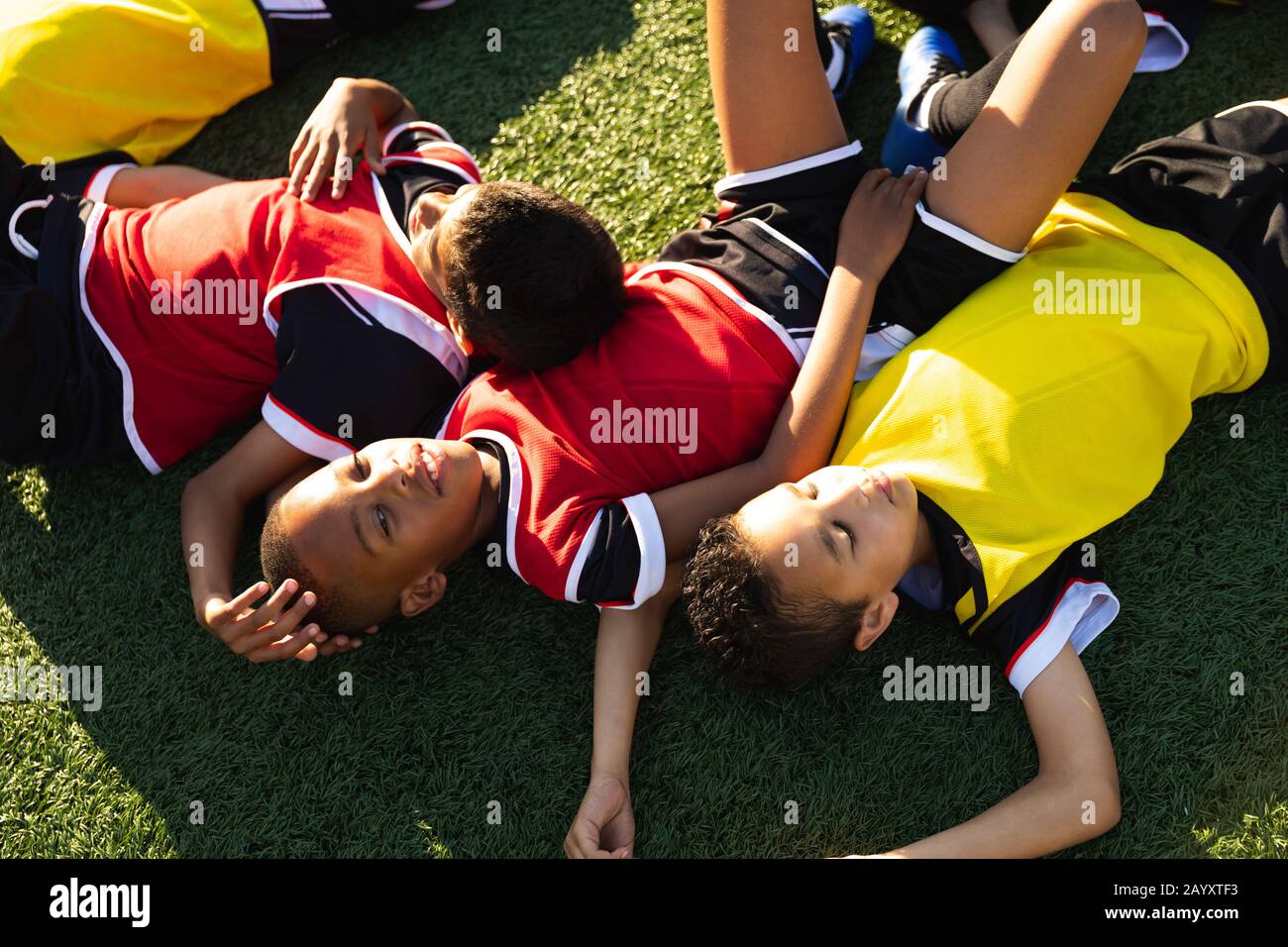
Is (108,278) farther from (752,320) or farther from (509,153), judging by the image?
(752,320)

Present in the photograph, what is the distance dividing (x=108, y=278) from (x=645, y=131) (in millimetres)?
1343

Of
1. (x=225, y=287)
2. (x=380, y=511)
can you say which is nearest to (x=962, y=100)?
(x=380, y=511)

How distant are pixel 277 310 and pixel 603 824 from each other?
1.30 metres

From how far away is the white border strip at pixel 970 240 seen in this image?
209 centimetres

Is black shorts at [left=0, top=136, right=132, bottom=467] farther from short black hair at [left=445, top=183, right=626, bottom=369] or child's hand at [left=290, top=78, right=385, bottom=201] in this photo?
short black hair at [left=445, top=183, right=626, bottom=369]

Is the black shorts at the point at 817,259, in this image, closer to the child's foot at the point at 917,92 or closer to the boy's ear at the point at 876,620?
the child's foot at the point at 917,92

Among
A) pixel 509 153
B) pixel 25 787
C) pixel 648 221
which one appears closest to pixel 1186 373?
pixel 648 221

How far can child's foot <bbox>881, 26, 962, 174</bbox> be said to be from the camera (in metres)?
2.45

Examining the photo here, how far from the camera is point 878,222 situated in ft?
7.04

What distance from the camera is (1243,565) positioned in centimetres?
217

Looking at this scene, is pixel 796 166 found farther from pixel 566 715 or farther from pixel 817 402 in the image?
pixel 566 715

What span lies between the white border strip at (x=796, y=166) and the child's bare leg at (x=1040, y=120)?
226 mm

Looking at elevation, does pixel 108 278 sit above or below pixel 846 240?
below

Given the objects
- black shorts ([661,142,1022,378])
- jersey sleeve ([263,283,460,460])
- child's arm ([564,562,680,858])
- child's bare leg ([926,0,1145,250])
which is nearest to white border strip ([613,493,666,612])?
child's arm ([564,562,680,858])
